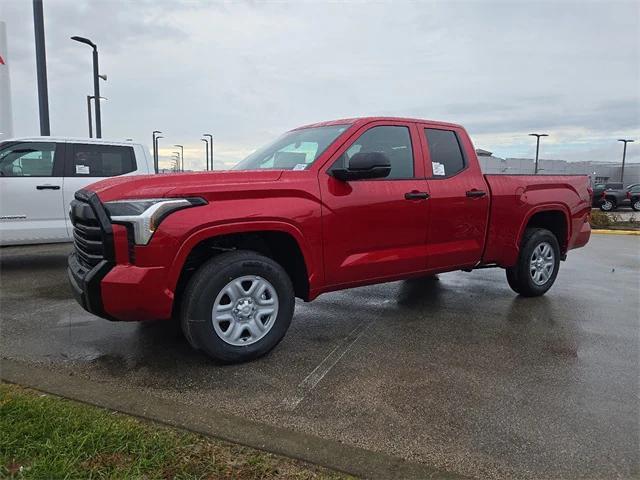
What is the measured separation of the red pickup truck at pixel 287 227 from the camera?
3348 millimetres

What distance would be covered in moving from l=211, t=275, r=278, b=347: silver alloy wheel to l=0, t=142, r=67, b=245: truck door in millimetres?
4709

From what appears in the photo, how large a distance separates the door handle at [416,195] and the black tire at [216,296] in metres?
1.34

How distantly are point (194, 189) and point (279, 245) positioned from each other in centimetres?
90

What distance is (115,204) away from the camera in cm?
334

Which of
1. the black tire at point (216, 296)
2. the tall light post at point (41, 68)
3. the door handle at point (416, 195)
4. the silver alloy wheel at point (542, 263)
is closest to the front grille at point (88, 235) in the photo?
the black tire at point (216, 296)

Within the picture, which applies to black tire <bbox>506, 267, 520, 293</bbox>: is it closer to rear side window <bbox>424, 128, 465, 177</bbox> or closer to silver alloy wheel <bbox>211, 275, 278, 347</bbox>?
rear side window <bbox>424, 128, 465, 177</bbox>

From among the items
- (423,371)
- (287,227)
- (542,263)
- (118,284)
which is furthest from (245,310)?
(542,263)

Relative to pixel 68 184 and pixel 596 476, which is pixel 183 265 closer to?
pixel 596 476

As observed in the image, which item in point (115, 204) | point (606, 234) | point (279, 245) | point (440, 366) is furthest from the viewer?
point (606, 234)

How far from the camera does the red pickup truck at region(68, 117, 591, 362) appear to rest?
335cm

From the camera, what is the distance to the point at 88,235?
3.53 meters

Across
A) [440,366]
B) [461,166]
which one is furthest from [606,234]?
[440,366]

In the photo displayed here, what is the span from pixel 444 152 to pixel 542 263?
6.42ft

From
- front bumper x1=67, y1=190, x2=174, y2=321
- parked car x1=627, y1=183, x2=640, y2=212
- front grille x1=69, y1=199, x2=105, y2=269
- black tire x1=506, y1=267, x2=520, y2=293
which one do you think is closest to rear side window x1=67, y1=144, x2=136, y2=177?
front grille x1=69, y1=199, x2=105, y2=269
